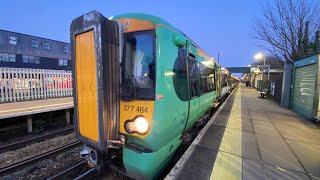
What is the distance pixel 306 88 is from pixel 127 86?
9072 mm

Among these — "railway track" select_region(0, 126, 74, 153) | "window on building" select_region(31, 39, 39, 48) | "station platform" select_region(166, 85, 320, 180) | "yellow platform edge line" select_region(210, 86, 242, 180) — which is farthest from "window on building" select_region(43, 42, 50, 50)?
"yellow platform edge line" select_region(210, 86, 242, 180)

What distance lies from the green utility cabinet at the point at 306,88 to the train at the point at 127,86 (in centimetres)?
734

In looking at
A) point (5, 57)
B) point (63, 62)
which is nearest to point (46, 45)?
point (63, 62)

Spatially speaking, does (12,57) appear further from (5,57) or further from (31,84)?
(31,84)

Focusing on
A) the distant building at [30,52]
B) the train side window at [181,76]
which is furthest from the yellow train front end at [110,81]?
the distant building at [30,52]

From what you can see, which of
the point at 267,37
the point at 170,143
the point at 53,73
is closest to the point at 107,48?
the point at 170,143

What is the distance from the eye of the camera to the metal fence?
7584 millimetres

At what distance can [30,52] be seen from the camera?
23.5m

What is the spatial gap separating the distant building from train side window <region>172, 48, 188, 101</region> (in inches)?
1129

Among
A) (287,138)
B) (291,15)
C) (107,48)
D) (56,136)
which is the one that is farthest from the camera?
(291,15)

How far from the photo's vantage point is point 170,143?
2.75 meters

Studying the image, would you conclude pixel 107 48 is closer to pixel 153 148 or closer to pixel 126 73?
pixel 126 73

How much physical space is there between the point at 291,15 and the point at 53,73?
52.2ft

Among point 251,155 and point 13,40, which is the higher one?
point 13,40
